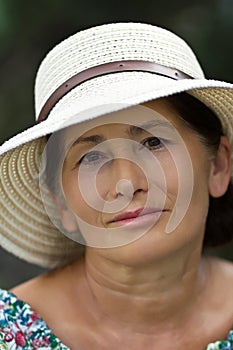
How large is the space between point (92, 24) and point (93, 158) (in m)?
1.62

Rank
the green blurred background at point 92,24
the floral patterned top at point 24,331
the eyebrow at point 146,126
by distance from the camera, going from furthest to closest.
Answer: the green blurred background at point 92,24 → the floral patterned top at point 24,331 → the eyebrow at point 146,126

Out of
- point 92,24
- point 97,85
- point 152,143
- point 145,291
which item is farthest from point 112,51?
point 92,24

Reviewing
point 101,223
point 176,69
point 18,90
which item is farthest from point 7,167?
point 18,90

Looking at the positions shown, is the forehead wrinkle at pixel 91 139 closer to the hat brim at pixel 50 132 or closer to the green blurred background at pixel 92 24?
the hat brim at pixel 50 132

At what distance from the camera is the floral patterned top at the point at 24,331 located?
6.31 ft

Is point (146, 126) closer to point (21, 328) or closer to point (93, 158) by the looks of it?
point (93, 158)

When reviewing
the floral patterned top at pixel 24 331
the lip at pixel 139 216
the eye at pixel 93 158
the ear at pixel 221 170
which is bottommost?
the floral patterned top at pixel 24 331

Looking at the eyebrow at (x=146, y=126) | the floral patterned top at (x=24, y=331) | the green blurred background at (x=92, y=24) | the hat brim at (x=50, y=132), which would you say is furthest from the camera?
the green blurred background at (x=92, y=24)

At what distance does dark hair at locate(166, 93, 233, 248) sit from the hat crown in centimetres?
7

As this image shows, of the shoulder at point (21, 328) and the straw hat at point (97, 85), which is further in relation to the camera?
the shoulder at point (21, 328)

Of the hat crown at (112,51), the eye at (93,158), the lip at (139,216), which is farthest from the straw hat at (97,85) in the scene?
the lip at (139,216)

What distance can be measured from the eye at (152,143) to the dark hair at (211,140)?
0.29 ft

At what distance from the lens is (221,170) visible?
200cm

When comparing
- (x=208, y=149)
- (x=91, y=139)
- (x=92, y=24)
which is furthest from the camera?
(x=92, y=24)
